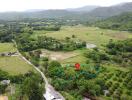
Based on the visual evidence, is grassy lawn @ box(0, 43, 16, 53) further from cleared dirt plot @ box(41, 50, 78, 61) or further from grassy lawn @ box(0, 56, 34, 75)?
cleared dirt plot @ box(41, 50, 78, 61)

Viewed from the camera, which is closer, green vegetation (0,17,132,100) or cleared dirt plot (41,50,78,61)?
green vegetation (0,17,132,100)

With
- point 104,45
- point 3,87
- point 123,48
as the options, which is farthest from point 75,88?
point 104,45

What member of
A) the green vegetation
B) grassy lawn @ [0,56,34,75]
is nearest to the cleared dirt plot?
the green vegetation

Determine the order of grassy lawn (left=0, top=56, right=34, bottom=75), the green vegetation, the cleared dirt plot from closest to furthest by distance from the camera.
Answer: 1. the green vegetation
2. grassy lawn (left=0, top=56, right=34, bottom=75)
3. the cleared dirt plot

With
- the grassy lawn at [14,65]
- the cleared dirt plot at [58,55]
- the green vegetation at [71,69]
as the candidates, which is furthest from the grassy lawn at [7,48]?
the cleared dirt plot at [58,55]

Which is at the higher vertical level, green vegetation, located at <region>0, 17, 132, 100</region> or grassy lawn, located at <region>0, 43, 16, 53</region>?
green vegetation, located at <region>0, 17, 132, 100</region>

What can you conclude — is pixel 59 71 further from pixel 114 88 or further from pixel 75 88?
pixel 114 88

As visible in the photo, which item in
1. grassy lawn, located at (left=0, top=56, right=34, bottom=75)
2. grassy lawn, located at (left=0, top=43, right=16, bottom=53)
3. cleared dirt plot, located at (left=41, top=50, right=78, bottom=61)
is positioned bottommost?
grassy lawn, located at (left=0, top=43, right=16, bottom=53)

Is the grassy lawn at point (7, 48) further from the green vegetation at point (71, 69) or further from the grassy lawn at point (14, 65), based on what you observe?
the grassy lawn at point (14, 65)
